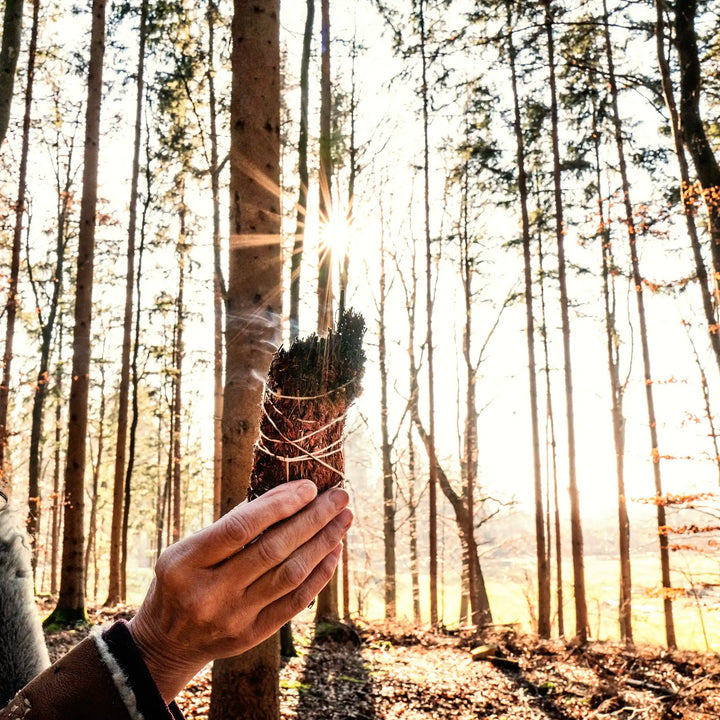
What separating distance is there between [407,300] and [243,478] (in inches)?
548

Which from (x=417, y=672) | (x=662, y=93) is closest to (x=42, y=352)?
(x=417, y=672)

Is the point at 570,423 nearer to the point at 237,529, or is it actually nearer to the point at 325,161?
the point at 325,161

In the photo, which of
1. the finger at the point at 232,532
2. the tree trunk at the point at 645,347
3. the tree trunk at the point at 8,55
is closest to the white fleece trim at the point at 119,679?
the finger at the point at 232,532

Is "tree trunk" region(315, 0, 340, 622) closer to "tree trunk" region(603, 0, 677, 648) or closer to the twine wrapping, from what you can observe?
the twine wrapping

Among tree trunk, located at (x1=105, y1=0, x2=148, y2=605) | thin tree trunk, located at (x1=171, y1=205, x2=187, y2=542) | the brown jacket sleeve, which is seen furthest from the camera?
thin tree trunk, located at (x1=171, y1=205, x2=187, y2=542)

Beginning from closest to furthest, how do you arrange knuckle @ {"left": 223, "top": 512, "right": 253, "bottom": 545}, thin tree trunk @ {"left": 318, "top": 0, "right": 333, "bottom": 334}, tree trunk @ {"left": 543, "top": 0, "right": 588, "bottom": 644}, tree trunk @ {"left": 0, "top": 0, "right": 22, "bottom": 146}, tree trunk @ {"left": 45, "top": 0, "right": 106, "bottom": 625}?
knuckle @ {"left": 223, "top": 512, "right": 253, "bottom": 545} < tree trunk @ {"left": 0, "top": 0, "right": 22, "bottom": 146} < thin tree trunk @ {"left": 318, "top": 0, "right": 333, "bottom": 334} < tree trunk @ {"left": 45, "top": 0, "right": 106, "bottom": 625} < tree trunk @ {"left": 543, "top": 0, "right": 588, "bottom": 644}

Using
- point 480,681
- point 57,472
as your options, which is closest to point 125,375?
point 480,681

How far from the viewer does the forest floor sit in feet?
21.6

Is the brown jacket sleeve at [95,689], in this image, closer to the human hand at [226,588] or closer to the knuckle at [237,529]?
the human hand at [226,588]

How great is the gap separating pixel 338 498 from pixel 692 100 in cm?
872

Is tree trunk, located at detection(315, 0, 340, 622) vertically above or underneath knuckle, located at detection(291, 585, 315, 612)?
above

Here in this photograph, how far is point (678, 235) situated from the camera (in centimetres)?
1255

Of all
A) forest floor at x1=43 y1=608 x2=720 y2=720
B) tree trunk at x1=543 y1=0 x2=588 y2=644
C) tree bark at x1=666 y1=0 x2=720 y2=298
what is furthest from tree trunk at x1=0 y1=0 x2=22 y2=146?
tree trunk at x1=543 y1=0 x2=588 y2=644

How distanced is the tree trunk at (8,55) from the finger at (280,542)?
6.26 metres
